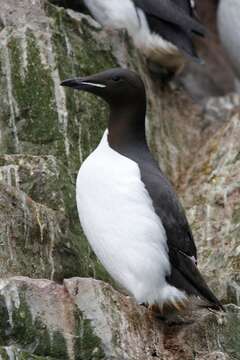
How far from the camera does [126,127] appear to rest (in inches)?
255

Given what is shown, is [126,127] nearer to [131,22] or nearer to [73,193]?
[73,193]

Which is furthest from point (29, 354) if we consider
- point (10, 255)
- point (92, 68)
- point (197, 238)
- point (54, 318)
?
point (92, 68)

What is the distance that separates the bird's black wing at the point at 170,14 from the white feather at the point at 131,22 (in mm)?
60

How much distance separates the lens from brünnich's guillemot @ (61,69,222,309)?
594cm

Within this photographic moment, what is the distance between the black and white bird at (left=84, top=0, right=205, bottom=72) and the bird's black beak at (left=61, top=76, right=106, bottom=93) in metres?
1.94

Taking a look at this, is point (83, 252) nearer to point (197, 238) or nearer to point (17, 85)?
point (197, 238)

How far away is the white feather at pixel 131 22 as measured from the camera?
8.38m

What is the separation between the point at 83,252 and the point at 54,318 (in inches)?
50.0

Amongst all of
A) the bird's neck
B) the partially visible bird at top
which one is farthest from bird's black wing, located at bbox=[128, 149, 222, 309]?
the partially visible bird at top

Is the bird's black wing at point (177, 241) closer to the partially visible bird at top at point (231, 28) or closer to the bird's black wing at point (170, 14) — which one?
the bird's black wing at point (170, 14)

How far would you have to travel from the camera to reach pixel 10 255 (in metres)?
6.00

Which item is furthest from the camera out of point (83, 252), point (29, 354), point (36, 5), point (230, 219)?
point (36, 5)

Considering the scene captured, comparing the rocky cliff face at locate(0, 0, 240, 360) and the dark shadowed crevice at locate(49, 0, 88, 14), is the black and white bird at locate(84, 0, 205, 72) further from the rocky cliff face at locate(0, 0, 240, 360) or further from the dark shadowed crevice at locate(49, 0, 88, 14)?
the rocky cliff face at locate(0, 0, 240, 360)

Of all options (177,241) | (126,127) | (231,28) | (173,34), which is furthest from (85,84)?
(231,28)
